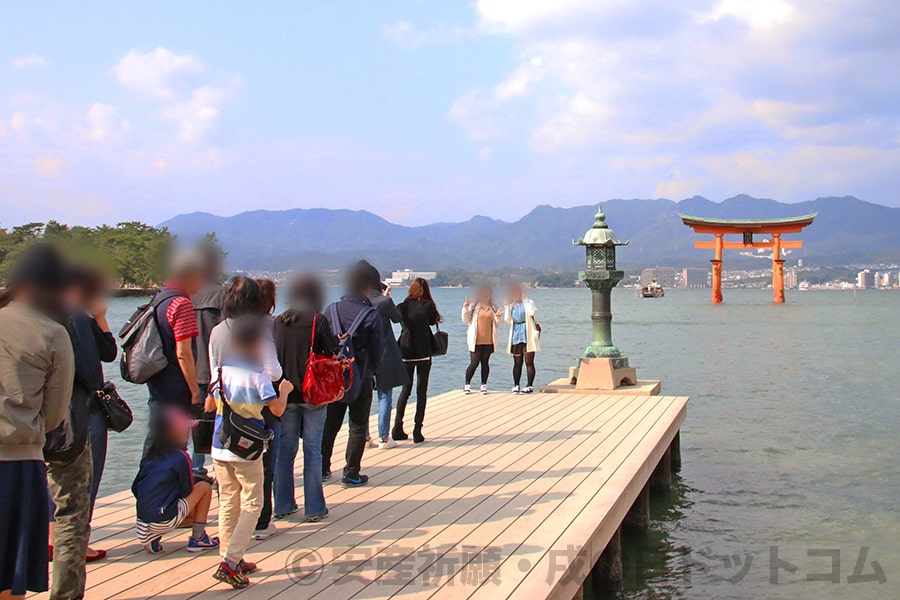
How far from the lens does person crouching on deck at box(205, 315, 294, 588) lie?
429cm

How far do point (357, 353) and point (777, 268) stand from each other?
3232 inches

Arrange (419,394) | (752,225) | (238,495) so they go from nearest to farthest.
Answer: (238,495)
(419,394)
(752,225)

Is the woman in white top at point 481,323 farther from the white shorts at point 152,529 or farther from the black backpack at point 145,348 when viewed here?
the white shorts at point 152,529

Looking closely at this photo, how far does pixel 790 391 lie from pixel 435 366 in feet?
40.4

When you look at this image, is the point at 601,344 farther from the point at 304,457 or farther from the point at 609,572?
the point at 304,457

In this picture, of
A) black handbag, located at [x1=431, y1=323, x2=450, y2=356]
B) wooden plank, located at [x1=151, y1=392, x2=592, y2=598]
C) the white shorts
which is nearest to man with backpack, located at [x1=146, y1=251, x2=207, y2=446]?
the white shorts

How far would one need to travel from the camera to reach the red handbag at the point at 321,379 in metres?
5.22

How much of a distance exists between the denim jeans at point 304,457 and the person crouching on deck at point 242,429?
2.97 feet

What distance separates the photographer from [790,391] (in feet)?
65.4

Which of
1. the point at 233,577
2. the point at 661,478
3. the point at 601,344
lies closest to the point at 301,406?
the point at 233,577

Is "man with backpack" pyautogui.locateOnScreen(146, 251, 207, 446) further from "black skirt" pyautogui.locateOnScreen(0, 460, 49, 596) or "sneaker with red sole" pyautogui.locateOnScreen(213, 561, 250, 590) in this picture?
"black skirt" pyautogui.locateOnScreen(0, 460, 49, 596)

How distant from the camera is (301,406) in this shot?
5379 millimetres

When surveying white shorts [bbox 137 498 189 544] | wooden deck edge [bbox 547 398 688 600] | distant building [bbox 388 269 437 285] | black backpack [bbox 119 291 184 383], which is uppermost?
distant building [bbox 388 269 437 285]

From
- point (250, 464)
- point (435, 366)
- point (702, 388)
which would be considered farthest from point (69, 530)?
point (435, 366)
